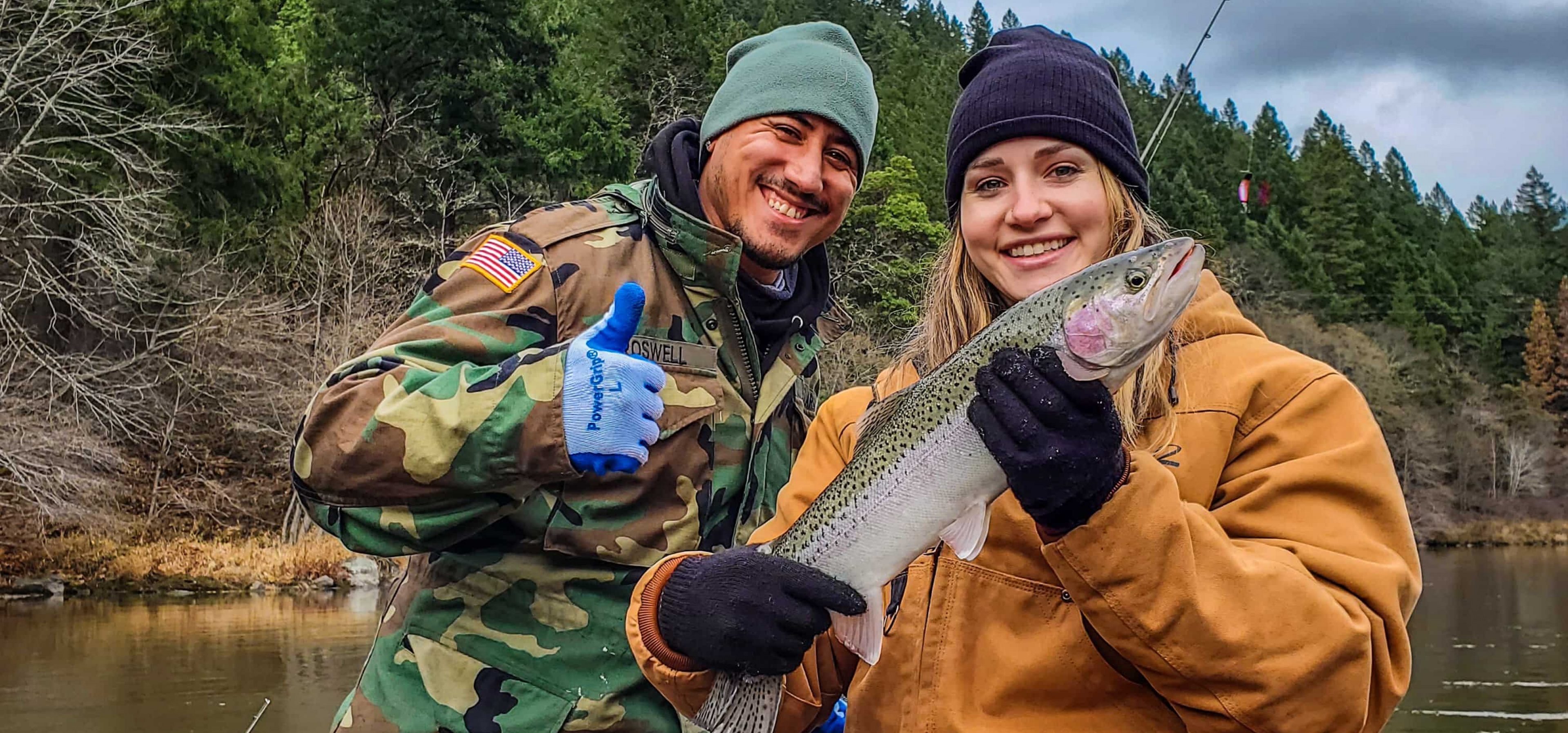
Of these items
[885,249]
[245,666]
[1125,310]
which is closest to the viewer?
[1125,310]

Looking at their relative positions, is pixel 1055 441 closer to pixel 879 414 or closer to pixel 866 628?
pixel 879 414

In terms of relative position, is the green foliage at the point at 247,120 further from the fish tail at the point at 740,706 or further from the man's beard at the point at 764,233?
the fish tail at the point at 740,706

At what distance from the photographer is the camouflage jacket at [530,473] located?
3580 millimetres

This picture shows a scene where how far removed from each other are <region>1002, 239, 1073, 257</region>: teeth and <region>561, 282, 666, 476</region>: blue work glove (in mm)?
1059

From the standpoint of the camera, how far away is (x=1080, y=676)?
113 inches

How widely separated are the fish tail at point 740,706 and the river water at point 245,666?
12690 millimetres

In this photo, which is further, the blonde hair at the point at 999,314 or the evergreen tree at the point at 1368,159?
the evergreen tree at the point at 1368,159

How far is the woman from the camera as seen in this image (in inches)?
101

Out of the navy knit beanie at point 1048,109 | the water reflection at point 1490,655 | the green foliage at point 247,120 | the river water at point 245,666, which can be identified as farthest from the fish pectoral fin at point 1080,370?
the green foliage at point 247,120

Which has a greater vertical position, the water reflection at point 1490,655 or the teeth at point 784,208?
the teeth at point 784,208

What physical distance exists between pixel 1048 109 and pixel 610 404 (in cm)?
146

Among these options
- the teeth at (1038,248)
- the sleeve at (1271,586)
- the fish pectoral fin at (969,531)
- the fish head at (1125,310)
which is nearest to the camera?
the sleeve at (1271,586)

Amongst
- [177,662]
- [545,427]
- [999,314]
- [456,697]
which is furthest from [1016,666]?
[177,662]

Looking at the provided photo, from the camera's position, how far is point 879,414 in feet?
10.2
